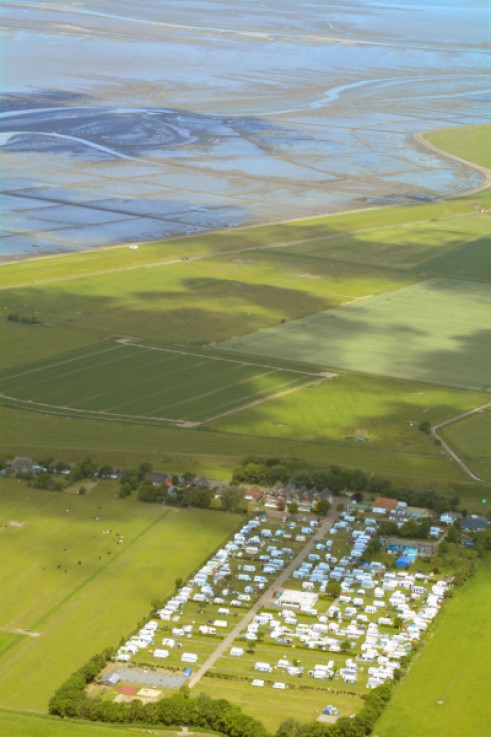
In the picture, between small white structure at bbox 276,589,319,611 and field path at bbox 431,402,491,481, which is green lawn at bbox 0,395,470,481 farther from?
small white structure at bbox 276,589,319,611

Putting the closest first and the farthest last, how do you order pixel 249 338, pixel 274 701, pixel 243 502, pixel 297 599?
pixel 274 701
pixel 297 599
pixel 243 502
pixel 249 338

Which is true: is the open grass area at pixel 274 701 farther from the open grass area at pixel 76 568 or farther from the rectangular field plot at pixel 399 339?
the rectangular field plot at pixel 399 339

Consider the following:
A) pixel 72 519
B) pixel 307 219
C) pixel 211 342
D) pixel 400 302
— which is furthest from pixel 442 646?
pixel 307 219

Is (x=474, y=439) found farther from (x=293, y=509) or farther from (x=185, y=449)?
(x=185, y=449)

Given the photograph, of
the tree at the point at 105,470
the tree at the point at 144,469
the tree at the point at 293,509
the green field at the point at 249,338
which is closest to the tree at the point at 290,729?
the tree at the point at 293,509

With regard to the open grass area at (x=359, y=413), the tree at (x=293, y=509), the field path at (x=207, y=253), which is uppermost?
the tree at (x=293, y=509)

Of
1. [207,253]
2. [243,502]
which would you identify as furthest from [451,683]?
[207,253]
